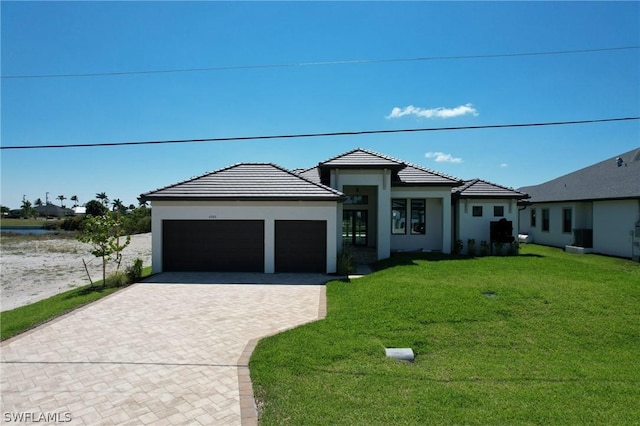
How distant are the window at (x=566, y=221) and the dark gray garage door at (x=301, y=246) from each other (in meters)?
17.9

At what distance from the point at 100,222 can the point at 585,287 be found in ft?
54.8

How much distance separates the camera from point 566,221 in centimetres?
2228

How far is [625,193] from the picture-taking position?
17.4 metres

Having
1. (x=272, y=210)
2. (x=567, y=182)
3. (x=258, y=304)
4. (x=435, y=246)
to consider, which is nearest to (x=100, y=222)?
(x=272, y=210)

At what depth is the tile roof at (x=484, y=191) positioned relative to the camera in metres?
18.9

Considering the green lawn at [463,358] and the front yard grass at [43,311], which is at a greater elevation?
the green lawn at [463,358]

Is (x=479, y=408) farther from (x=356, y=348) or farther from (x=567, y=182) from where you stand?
(x=567, y=182)

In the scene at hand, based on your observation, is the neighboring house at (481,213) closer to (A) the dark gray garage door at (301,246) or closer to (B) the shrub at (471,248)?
(B) the shrub at (471,248)

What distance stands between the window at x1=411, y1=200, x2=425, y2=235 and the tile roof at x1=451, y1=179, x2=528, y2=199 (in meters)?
2.00

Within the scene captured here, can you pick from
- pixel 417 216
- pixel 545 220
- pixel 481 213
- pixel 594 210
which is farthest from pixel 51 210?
pixel 594 210

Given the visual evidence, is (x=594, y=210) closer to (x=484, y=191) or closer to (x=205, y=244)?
(x=484, y=191)

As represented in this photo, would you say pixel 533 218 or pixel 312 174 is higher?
pixel 312 174

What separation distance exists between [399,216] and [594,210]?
1166 cm

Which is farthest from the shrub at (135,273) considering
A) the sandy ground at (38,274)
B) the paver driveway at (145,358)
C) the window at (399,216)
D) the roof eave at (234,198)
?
the window at (399,216)
